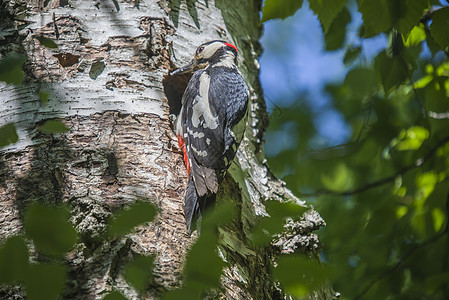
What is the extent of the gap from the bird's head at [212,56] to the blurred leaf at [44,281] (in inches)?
46.0

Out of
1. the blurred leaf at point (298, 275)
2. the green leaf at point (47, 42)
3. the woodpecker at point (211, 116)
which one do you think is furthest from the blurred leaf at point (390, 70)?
the green leaf at point (47, 42)

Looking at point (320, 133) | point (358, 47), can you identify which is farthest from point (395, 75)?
point (320, 133)

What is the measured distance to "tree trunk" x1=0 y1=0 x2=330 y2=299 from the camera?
1.39 meters

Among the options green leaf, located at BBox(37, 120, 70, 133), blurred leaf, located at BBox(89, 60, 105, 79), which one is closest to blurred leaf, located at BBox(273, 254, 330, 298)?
green leaf, located at BBox(37, 120, 70, 133)

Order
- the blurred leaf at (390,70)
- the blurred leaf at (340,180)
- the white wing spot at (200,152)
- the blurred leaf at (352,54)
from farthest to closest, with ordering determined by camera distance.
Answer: the blurred leaf at (340,180)
the blurred leaf at (352,54)
the blurred leaf at (390,70)
the white wing spot at (200,152)

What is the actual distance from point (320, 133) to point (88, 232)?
10.4ft

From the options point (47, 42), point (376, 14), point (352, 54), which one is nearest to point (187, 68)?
point (47, 42)

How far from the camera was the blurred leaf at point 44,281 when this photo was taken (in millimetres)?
992

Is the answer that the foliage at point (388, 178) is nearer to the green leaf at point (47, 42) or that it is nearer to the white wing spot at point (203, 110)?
the white wing spot at point (203, 110)

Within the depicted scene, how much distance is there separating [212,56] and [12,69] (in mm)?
1067

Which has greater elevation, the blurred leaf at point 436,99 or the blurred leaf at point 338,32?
the blurred leaf at point 338,32

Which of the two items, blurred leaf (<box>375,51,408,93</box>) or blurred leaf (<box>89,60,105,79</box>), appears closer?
blurred leaf (<box>89,60,105,79</box>)

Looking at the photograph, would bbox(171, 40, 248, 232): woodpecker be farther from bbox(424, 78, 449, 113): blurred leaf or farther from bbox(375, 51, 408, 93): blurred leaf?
bbox(424, 78, 449, 113): blurred leaf

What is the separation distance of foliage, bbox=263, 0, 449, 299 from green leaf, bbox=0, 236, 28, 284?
6.08 feet
